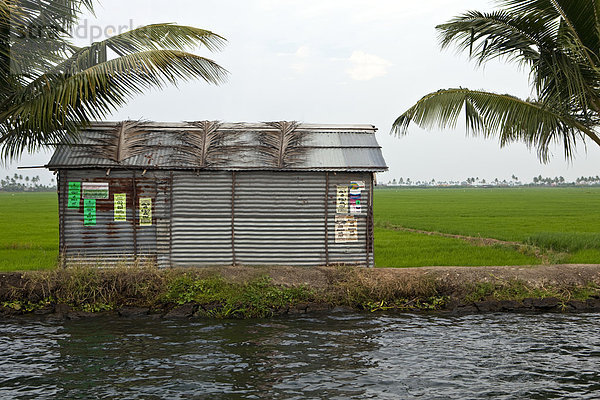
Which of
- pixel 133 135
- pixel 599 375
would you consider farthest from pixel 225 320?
pixel 599 375

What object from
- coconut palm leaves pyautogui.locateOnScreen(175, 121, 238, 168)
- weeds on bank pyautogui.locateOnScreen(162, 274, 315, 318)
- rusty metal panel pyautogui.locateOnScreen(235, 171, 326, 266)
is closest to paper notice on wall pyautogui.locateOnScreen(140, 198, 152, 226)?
coconut palm leaves pyautogui.locateOnScreen(175, 121, 238, 168)

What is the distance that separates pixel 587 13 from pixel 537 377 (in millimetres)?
7344

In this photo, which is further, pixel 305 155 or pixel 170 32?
pixel 305 155

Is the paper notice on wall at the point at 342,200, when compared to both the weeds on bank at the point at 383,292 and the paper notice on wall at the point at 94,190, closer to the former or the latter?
the weeds on bank at the point at 383,292

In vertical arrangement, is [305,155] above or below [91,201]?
above

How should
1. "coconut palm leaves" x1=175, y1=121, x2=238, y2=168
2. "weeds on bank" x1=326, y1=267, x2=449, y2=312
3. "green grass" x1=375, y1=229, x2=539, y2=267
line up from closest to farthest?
"weeds on bank" x1=326, y1=267, x2=449, y2=312 < "coconut palm leaves" x1=175, y1=121, x2=238, y2=168 < "green grass" x1=375, y1=229, x2=539, y2=267

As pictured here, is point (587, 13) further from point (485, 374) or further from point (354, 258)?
point (485, 374)

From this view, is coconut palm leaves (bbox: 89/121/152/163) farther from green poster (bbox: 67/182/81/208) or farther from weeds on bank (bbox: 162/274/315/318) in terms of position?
weeds on bank (bbox: 162/274/315/318)

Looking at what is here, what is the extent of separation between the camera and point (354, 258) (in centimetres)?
1280

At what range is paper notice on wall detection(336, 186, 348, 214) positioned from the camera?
41.8 feet

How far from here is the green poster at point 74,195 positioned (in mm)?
12484

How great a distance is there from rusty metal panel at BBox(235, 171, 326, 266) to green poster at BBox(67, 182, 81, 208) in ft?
10.9

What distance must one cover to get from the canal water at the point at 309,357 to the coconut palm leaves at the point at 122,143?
3492 millimetres

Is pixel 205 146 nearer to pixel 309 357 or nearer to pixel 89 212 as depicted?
pixel 89 212
